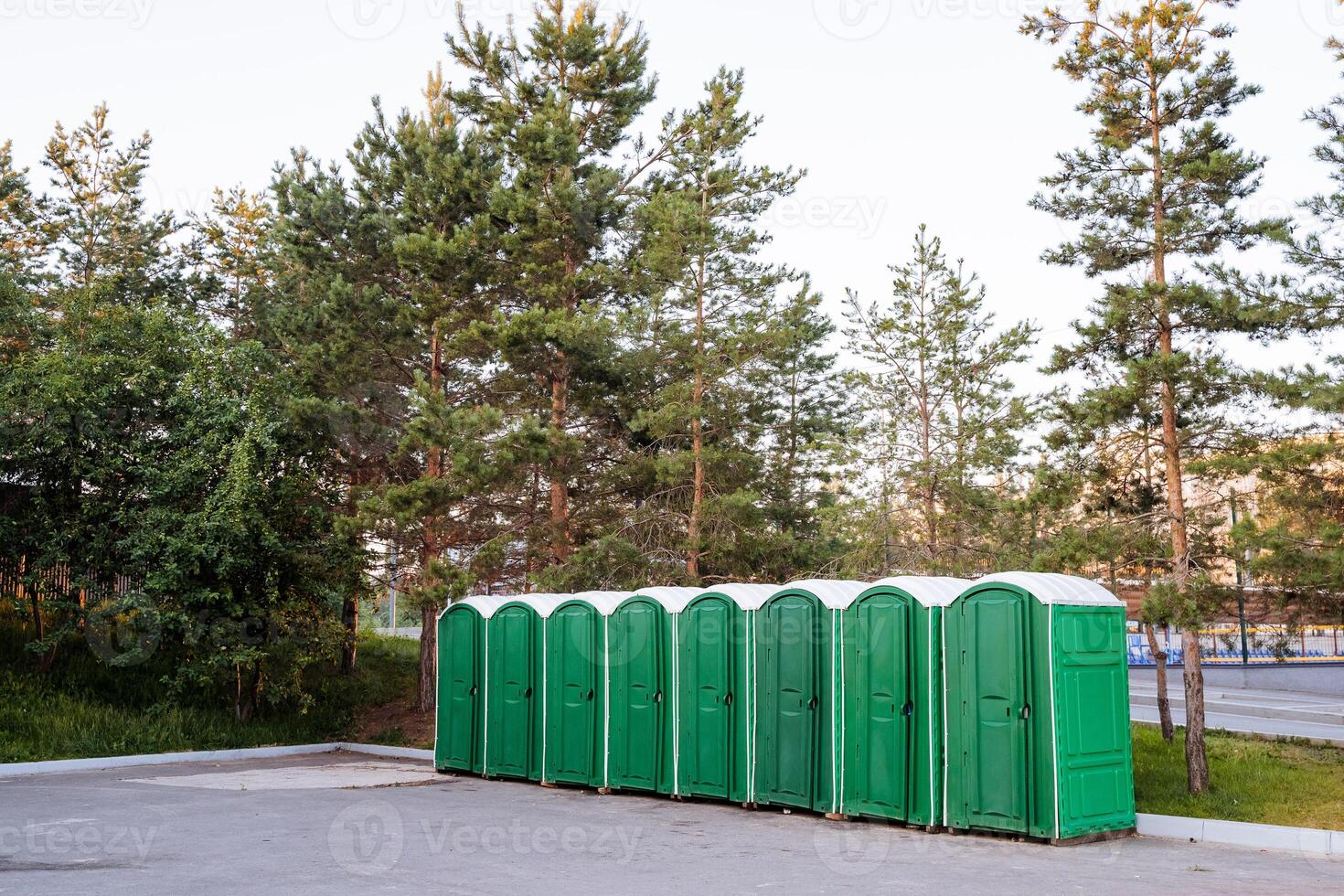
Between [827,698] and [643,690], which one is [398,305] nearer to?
[643,690]

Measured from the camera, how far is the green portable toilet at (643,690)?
12.2m

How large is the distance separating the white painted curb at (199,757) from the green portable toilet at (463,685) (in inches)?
79.7

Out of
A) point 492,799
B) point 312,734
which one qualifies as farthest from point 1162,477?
point 312,734

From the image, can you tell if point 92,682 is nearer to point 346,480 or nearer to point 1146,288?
point 346,480

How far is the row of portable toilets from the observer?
9.30 metres

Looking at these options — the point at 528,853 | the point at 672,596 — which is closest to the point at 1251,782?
the point at 672,596

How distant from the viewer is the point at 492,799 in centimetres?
1211

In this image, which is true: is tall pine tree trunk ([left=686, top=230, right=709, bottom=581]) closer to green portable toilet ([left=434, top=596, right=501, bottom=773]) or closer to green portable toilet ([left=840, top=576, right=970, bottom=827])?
green portable toilet ([left=434, top=596, right=501, bottom=773])

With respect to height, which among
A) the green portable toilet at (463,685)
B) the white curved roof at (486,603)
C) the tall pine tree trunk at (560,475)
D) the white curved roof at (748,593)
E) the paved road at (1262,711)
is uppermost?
the tall pine tree trunk at (560,475)

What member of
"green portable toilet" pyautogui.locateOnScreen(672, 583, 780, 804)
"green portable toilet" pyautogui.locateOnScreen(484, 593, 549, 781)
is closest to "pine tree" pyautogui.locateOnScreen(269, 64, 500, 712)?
"green portable toilet" pyautogui.locateOnScreen(484, 593, 549, 781)

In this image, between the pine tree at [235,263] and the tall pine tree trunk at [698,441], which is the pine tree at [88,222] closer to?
the pine tree at [235,263]

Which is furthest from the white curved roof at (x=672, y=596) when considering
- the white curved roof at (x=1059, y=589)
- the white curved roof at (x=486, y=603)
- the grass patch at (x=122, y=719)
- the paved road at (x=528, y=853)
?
the grass patch at (x=122, y=719)

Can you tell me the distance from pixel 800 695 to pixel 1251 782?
4986mm

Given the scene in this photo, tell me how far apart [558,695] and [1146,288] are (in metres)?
8.30
